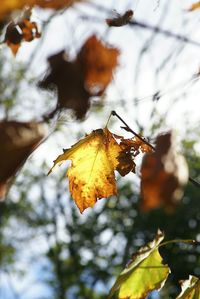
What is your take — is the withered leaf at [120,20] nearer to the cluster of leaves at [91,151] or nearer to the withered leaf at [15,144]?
the cluster of leaves at [91,151]

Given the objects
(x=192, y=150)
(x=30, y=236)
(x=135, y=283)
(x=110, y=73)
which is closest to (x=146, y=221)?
(x=192, y=150)

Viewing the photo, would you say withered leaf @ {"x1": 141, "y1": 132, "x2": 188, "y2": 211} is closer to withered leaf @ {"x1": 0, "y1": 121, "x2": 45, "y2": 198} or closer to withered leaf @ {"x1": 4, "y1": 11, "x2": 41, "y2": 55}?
withered leaf @ {"x1": 0, "y1": 121, "x2": 45, "y2": 198}

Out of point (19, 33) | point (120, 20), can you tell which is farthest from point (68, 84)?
point (19, 33)

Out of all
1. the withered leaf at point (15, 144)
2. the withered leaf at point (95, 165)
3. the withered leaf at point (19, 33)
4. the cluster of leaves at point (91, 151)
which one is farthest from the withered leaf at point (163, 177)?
the withered leaf at point (19, 33)

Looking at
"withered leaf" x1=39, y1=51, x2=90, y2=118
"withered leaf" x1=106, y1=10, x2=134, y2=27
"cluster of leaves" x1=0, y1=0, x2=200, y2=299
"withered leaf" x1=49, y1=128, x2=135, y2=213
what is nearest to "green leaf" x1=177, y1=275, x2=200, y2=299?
"cluster of leaves" x1=0, y1=0, x2=200, y2=299

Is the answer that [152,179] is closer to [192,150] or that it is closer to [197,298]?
[197,298]

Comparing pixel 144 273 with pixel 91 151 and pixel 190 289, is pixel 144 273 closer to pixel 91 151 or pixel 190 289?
pixel 190 289
